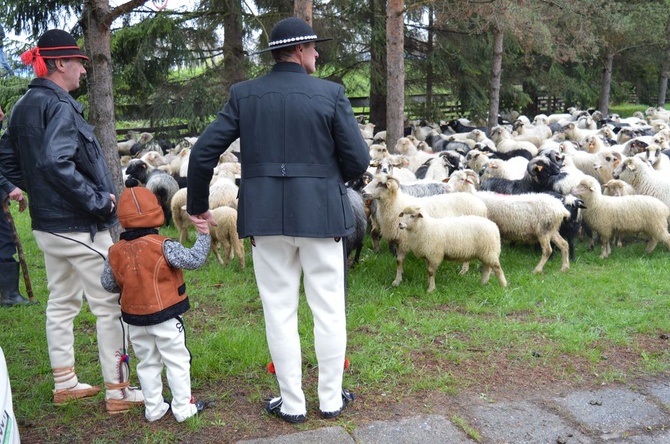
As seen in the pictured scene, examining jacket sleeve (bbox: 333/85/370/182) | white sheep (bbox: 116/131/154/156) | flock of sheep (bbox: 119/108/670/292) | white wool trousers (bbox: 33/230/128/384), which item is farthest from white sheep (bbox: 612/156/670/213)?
white sheep (bbox: 116/131/154/156)

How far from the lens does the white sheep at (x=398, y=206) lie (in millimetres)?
7216

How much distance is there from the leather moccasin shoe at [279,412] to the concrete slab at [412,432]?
348 millimetres

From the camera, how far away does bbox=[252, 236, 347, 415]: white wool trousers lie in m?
3.47

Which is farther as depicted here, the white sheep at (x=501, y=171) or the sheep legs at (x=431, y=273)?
the white sheep at (x=501, y=171)

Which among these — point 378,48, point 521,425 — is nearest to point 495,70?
point 378,48

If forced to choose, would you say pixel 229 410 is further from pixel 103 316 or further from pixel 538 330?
pixel 538 330

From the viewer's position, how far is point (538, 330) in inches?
211

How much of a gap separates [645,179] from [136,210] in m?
7.87

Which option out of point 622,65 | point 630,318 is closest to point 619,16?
point 622,65

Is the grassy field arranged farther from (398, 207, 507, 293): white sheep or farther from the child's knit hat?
the child's knit hat

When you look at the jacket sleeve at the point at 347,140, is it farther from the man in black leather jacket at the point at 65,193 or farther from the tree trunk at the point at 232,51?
the tree trunk at the point at 232,51

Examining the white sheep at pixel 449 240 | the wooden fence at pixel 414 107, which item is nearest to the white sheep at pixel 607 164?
the white sheep at pixel 449 240

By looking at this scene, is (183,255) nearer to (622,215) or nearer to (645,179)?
(622,215)

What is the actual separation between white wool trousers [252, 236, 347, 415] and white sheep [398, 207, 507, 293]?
3.23m
